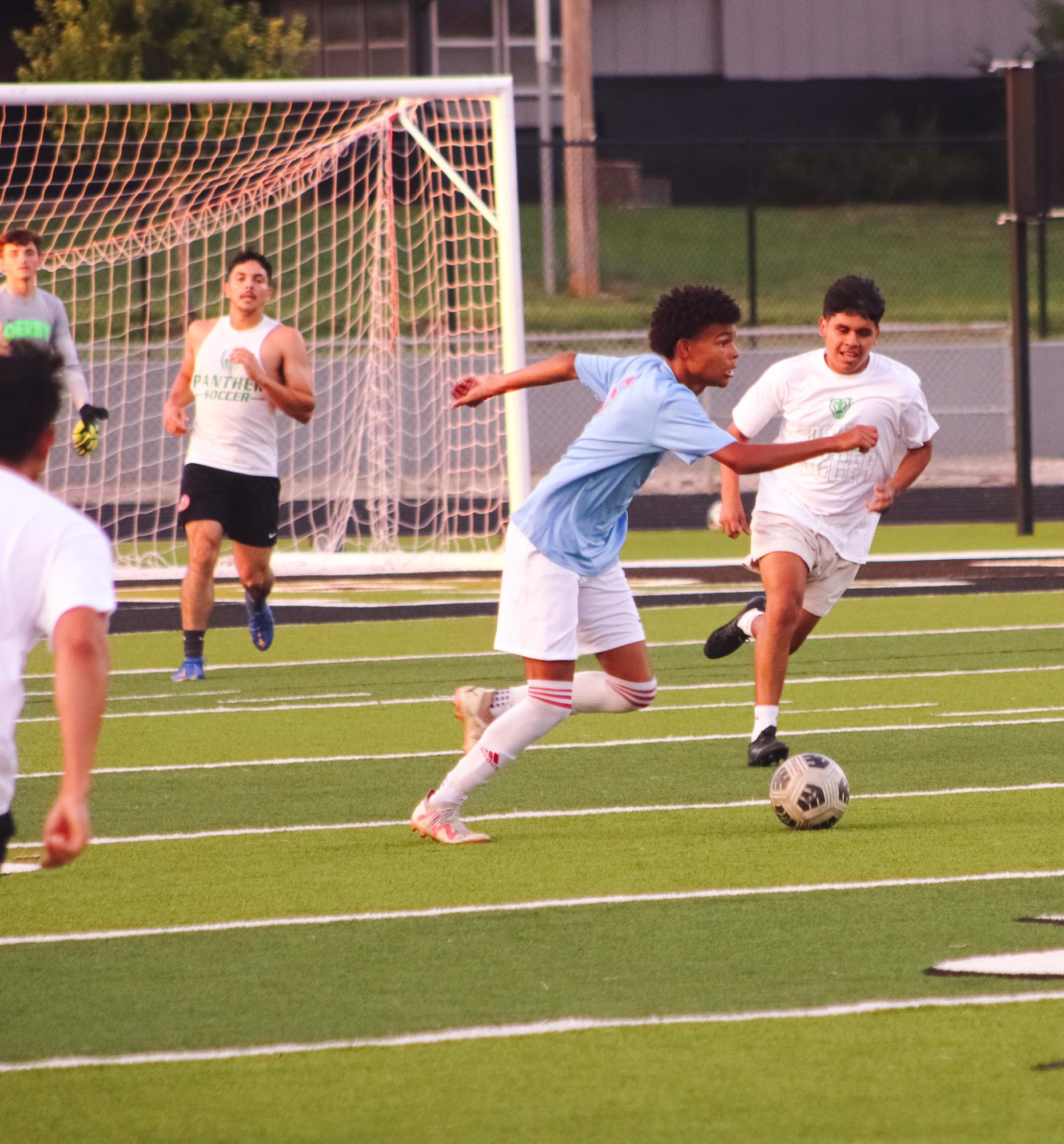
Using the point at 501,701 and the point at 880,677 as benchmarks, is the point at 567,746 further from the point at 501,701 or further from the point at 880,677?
the point at 880,677

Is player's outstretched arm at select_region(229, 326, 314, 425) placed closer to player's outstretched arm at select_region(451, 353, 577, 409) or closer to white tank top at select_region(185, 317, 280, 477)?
white tank top at select_region(185, 317, 280, 477)

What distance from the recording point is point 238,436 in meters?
11.0

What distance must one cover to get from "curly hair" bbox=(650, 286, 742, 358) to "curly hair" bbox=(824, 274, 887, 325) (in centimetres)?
151

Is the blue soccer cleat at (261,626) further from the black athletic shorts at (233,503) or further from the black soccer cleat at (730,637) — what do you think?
the black soccer cleat at (730,637)

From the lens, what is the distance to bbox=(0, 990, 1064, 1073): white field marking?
467cm

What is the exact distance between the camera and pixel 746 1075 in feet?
14.6

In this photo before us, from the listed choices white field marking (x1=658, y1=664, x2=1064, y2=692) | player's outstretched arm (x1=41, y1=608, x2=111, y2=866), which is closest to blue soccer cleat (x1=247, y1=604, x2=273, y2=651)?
white field marking (x1=658, y1=664, x2=1064, y2=692)

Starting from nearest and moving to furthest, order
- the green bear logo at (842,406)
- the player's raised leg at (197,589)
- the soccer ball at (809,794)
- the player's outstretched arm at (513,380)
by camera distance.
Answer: the player's outstretched arm at (513,380), the soccer ball at (809,794), the green bear logo at (842,406), the player's raised leg at (197,589)

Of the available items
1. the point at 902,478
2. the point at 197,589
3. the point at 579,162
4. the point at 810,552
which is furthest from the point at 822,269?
the point at 810,552

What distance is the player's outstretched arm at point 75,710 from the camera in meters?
3.54

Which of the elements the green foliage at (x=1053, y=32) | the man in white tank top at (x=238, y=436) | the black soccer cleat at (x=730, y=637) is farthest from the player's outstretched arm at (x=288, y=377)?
the green foliage at (x=1053, y=32)

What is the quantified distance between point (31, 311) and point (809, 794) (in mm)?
6294

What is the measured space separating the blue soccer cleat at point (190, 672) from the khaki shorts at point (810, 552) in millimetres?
3610

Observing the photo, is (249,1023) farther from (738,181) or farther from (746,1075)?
(738,181)
